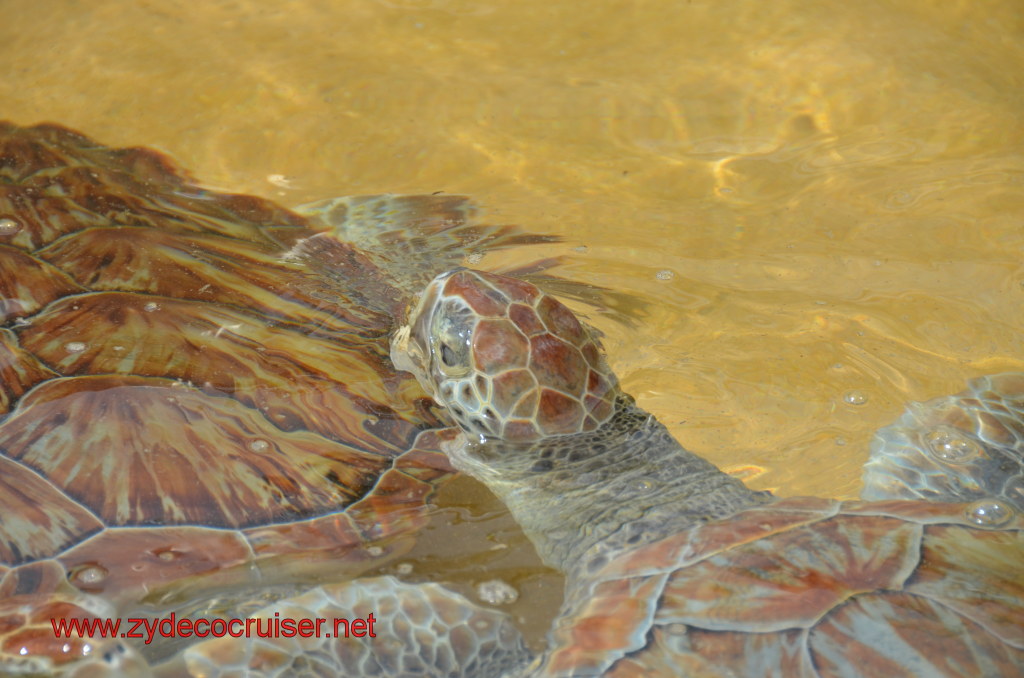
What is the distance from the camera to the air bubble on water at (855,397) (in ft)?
8.57

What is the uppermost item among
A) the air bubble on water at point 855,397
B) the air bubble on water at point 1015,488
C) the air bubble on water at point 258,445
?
the air bubble on water at point 258,445

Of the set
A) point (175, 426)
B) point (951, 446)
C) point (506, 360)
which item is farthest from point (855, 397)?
point (175, 426)

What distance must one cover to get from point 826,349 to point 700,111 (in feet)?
4.44

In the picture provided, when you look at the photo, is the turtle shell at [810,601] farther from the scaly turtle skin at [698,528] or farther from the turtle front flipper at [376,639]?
the turtle front flipper at [376,639]

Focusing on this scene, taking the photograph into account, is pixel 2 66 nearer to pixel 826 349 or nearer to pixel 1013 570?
pixel 826 349

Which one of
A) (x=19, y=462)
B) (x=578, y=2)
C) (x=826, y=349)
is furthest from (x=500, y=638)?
(x=578, y=2)

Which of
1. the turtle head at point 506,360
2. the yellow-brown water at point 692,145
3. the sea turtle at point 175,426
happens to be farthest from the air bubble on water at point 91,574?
the yellow-brown water at point 692,145

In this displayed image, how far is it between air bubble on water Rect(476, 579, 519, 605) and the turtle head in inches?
15.8

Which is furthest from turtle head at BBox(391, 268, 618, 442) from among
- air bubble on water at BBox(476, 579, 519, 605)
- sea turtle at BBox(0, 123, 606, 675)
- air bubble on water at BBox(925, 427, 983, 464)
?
air bubble on water at BBox(925, 427, 983, 464)

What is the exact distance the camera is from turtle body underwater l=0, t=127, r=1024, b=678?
156 cm

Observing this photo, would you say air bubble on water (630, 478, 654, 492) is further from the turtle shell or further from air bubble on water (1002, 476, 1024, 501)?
air bubble on water (1002, 476, 1024, 501)

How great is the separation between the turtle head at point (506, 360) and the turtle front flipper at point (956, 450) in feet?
2.81

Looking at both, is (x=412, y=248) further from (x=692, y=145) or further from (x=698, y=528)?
(x=698, y=528)

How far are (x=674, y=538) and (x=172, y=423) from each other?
1167 mm
